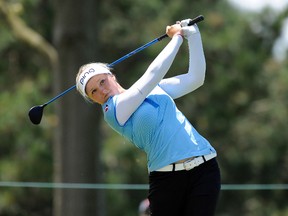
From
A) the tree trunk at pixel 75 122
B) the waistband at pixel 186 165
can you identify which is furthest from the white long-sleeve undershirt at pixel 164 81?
the tree trunk at pixel 75 122

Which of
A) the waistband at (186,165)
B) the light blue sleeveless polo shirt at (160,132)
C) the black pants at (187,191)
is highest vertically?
the light blue sleeveless polo shirt at (160,132)

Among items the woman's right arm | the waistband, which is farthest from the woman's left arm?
the waistband

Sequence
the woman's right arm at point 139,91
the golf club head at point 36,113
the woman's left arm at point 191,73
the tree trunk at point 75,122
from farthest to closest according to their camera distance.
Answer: the tree trunk at point 75,122
the golf club head at point 36,113
the woman's left arm at point 191,73
the woman's right arm at point 139,91

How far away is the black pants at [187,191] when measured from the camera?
4.52 metres

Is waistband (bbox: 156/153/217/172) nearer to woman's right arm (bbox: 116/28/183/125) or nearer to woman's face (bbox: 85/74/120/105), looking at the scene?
woman's right arm (bbox: 116/28/183/125)

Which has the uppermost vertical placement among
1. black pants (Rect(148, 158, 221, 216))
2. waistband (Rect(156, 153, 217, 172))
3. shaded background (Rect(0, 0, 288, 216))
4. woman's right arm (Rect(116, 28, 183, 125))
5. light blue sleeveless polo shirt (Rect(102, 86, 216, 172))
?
shaded background (Rect(0, 0, 288, 216))

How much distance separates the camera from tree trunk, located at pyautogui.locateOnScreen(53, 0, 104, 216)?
969 centimetres

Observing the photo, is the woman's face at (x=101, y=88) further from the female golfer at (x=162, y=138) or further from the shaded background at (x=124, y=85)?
the shaded background at (x=124, y=85)

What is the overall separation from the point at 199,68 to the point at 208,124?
1381 cm

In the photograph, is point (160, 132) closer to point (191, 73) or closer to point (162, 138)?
point (162, 138)

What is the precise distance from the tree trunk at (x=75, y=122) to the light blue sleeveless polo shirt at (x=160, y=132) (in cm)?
513

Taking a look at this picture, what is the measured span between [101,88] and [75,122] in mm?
5287

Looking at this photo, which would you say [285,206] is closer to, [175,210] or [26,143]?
[26,143]

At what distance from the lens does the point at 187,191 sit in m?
4.57
